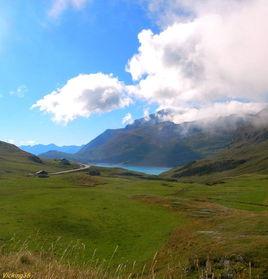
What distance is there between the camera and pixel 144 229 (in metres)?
45.2

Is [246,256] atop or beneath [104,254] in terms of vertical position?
atop

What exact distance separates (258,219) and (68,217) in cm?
2315

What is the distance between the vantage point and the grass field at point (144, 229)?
21.9m

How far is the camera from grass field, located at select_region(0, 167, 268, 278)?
2192 centimetres

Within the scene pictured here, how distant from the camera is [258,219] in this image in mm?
32688

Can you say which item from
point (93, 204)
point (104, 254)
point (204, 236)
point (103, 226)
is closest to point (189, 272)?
point (204, 236)

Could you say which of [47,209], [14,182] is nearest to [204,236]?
[47,209]

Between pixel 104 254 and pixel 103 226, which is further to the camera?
pixel 103 226

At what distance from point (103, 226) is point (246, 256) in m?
26.7

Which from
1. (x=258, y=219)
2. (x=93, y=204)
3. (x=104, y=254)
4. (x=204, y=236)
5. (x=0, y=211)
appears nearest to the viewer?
(x=204, y=236)

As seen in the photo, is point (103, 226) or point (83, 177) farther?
point (83, 177)

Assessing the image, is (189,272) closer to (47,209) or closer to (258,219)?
(258,219)

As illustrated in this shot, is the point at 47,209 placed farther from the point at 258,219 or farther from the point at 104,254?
the point at 258,219

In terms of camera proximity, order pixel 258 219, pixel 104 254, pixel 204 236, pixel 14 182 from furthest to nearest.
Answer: pixel 14 182, pixel 104 254, pixel 258 219, pixel 204 236
